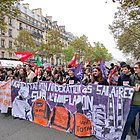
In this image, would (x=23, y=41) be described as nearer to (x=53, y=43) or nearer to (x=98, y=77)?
(x=53, y=43)

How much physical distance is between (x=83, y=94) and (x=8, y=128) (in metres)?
2.10

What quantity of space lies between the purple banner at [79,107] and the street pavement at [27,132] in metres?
0.19

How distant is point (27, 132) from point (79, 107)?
135cm

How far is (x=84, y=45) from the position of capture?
2298 inches

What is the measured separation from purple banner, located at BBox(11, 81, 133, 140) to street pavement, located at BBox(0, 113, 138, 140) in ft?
0.61

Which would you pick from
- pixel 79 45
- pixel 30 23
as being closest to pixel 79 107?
pixel 30 23

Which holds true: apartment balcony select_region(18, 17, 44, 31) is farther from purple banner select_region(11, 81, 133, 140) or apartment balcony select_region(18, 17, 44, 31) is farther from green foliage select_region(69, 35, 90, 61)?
purple banner select_region(11, 81, 133, 140)

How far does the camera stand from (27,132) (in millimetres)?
4871

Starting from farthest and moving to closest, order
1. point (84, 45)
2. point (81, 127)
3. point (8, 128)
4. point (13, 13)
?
point (84, 45)
point (13, 13)
point (8, 128)
point (81, 127)

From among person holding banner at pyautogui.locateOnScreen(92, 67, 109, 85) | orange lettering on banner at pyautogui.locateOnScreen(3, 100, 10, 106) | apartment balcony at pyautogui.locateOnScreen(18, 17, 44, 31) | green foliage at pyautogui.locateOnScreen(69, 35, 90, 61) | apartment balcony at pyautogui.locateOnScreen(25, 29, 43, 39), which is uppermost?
apartment balcony at pyautogui.locateOnScreen(18, 17, 44, 31)

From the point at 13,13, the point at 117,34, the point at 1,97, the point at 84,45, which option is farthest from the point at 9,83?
the point at 84,45

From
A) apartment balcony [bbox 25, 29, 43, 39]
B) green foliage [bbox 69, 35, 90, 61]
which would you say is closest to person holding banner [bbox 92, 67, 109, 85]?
apartment balcony [bbox 25, 29, 43, 39]

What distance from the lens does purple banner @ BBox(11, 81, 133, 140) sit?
4211 millimetres

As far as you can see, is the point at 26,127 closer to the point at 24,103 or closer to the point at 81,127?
the point at 24,103
